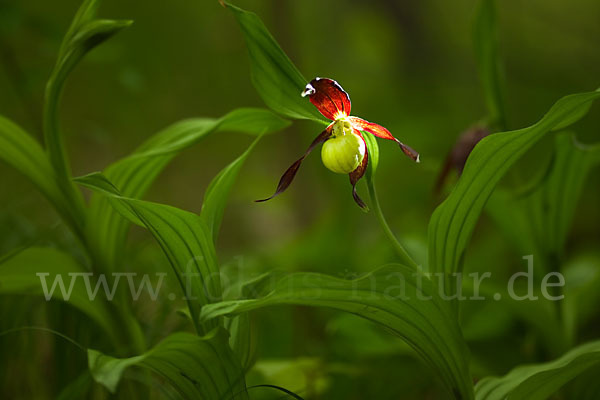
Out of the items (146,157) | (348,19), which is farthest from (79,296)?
(348,19)

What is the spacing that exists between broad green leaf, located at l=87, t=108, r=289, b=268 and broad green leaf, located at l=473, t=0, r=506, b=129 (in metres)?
0.40

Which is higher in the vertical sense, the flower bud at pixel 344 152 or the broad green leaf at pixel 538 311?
the flower bud at pixel 344 152

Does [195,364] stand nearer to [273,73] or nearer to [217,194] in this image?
[217,194]

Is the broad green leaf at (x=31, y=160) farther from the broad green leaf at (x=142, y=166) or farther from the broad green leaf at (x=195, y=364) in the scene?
→ the broad green leaf at (x=195, y=364)

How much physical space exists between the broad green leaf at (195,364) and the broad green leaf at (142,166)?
8.9 inches

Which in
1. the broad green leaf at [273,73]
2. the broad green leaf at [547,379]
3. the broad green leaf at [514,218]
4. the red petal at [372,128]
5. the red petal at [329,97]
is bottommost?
the broad green leaf at [547,379]

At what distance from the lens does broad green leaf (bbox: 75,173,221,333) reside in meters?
0.57

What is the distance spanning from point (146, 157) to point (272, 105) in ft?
0.66

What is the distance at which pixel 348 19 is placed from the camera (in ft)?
10.5

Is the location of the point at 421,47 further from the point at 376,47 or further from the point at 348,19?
the point at 348,19

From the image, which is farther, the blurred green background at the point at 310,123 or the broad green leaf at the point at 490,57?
the blurred green background at the point at 310,123

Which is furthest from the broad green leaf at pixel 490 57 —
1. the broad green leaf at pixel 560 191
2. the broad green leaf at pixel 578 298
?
the broad green leaf at pixel 578 298

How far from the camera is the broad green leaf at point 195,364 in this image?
21.5 inches

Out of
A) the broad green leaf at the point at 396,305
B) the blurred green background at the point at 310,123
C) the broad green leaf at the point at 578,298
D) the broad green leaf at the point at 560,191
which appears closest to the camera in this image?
the broad green leaf at the point at 396,305
